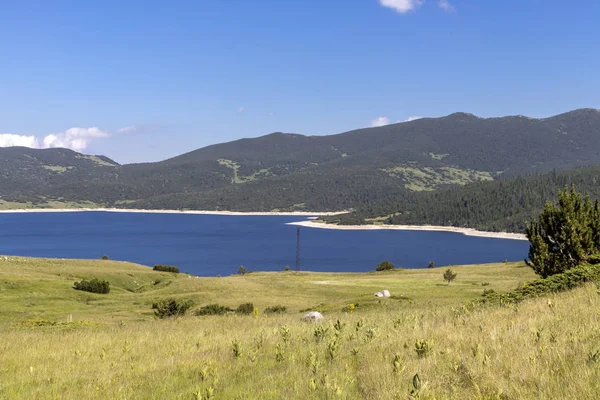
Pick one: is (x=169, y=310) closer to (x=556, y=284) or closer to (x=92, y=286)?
(x=92, y=286)

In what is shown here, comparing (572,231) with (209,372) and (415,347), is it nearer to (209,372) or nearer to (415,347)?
(415,347)

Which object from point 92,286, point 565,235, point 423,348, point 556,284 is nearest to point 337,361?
point 423,348

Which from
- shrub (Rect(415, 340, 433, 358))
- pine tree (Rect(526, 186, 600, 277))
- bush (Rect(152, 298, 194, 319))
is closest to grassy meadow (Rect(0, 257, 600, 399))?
shrub (Rect(415, 340, 433, 358))

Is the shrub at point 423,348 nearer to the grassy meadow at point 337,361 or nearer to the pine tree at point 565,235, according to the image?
the grassy meadow at point 337,361

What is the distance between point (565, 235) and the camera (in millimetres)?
35625

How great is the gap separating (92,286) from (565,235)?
43599 millimetres

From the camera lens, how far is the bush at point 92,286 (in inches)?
1959

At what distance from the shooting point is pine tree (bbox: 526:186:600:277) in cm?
3512

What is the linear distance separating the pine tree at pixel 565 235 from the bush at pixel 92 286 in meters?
41.4

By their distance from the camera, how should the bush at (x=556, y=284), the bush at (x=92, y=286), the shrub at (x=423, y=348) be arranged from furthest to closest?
the bush at (x=92, y=286) → the bush at (x=556, y=284) → the shrub at (x=423, y=348)

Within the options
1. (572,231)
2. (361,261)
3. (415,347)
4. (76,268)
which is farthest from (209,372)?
(361,261)

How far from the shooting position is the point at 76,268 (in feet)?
220

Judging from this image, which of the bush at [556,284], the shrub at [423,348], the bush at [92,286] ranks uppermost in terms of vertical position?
the shrub at [423,348]

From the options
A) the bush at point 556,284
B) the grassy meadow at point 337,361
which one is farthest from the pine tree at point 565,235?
the grassy meadow at point 337,361
